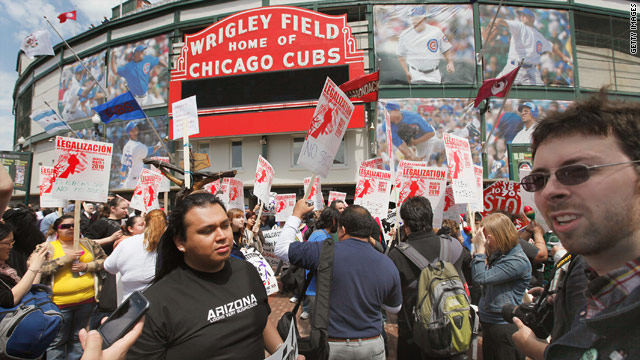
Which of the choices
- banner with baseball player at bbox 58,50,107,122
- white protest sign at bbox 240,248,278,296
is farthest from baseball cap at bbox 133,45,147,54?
white protest sign at bbox 240,248,278,296

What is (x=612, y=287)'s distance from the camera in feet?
3.37

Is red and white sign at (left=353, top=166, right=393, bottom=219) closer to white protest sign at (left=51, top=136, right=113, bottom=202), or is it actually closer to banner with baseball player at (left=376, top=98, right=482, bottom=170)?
white protest sign at (left=51, top=136, right=113, bottom=202)

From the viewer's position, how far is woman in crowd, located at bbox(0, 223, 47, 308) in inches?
104

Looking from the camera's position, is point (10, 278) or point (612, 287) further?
point (10, 278)

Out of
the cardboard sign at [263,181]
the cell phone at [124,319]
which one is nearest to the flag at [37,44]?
the cardboard sign at [263,181]

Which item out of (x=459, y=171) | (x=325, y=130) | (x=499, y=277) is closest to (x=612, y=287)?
(x=499, y=277)

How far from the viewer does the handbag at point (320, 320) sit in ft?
7.39

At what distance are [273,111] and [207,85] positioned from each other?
3.82 meters

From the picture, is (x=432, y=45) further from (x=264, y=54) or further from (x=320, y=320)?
(x=320, y=320)

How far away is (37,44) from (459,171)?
18414 millimetres

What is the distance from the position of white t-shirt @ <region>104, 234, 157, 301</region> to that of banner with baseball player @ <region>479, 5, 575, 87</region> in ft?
58.3

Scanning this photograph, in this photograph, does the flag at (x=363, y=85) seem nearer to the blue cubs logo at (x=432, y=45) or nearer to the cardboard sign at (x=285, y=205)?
the cardboard sign at (x=285, y=205)

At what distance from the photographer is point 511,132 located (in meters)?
16.6

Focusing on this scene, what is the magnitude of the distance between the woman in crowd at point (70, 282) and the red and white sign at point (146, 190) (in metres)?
3.68
